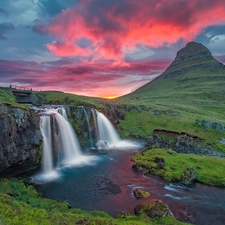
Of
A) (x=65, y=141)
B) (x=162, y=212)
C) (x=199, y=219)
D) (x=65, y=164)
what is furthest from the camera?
(x=65, y=141)

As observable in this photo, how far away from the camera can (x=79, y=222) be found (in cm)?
1401

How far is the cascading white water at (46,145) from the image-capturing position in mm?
32947

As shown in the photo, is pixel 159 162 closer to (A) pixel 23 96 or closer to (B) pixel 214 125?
(B) pixel 214 125

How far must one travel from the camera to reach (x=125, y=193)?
25031 millimetres

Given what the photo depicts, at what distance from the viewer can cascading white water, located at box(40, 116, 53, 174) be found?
108 ft

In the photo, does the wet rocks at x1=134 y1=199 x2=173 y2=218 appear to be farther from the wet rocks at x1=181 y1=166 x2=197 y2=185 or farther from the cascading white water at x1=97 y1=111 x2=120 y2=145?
the cascading white water at x1=97 y1=111 x2=120 y2=145

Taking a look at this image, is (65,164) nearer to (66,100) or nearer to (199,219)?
(199,219)

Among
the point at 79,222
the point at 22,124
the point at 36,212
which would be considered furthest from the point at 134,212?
the point at 22,124

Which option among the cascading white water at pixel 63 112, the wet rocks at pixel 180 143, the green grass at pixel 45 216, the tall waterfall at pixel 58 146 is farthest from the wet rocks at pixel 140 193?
the cascading white water at pixel 63 112

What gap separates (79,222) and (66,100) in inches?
2421

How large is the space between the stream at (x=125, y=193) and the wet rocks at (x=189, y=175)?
983mm

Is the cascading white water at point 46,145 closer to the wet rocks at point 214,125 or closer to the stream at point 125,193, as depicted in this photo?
the stream at point 125,193

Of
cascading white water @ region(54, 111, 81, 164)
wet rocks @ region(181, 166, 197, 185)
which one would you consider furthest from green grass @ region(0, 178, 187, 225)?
cascading white water @ region(54, 111, 81, 164)

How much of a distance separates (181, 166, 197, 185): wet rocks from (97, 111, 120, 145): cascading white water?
27.4m
